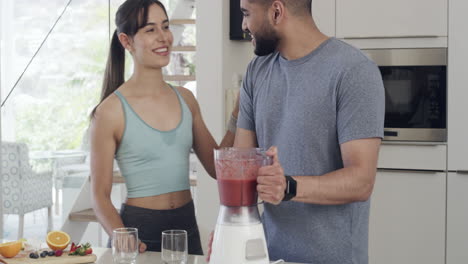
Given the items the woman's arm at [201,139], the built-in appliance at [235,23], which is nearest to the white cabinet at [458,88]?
the built-in appliance at [235,23]

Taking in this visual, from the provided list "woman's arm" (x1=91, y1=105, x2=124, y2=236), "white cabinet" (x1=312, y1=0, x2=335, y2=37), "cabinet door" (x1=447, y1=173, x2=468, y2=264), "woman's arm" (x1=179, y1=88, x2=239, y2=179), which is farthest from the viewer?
"white cabinet" (x1=312, y1=0, x2=335, y2=37)

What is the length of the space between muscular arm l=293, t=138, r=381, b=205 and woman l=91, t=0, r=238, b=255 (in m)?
0.59

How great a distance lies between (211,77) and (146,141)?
4.86 feet

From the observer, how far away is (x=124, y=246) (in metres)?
1.93

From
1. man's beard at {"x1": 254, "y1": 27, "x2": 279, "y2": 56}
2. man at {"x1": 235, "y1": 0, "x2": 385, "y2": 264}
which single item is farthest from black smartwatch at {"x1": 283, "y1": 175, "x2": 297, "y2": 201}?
man's beard at {"x1": 254, "y1": 27, "x2": 279, "y2": 56}

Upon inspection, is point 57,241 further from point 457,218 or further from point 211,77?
point 457,218

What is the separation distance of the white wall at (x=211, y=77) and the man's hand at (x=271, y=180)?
2092 millimetres

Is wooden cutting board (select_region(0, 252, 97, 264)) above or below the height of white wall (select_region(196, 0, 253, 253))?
below

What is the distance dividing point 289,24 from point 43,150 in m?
3.03

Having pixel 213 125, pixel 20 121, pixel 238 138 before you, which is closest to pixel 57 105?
pixel 20 121

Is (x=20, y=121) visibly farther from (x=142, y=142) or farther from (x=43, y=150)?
(x=142, y=142)

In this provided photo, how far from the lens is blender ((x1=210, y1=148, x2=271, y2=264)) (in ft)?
5.58

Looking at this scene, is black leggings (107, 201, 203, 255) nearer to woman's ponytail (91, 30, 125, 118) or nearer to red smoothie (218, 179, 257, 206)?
woman's ponytail (91, 30, 125, 118)

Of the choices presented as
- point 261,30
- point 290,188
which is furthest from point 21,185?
point 290,188
